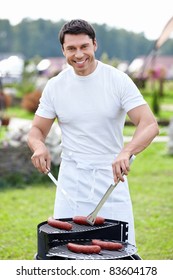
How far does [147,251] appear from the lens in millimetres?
6602

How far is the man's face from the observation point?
3836 millimetres

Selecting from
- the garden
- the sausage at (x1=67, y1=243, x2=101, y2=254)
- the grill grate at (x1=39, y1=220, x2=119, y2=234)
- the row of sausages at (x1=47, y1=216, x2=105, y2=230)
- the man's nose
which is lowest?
the garden

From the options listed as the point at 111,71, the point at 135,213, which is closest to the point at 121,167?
the point at 111,71

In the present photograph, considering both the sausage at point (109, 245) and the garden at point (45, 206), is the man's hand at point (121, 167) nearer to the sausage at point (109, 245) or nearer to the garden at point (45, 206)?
the sausage at point (109, 245)

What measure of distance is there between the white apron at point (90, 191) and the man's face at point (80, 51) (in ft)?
1.50

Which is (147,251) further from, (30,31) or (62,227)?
(30,31)

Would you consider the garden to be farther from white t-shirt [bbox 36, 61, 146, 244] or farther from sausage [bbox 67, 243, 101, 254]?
sausage [bbox 67, 243, 101, 254]

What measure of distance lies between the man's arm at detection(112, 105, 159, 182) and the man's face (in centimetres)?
32

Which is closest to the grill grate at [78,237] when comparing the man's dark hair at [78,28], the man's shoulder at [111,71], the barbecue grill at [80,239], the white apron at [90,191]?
the barbecue grill at [80,239]

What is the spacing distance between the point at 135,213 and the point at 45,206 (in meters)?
1.02

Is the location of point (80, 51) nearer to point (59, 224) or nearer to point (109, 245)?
point (59, 224)

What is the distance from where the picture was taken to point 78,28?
12.5 ft

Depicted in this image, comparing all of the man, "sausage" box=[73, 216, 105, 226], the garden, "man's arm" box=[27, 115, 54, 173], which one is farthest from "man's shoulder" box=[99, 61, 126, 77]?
the garden

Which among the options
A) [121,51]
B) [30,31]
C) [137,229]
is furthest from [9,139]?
[121,51]
